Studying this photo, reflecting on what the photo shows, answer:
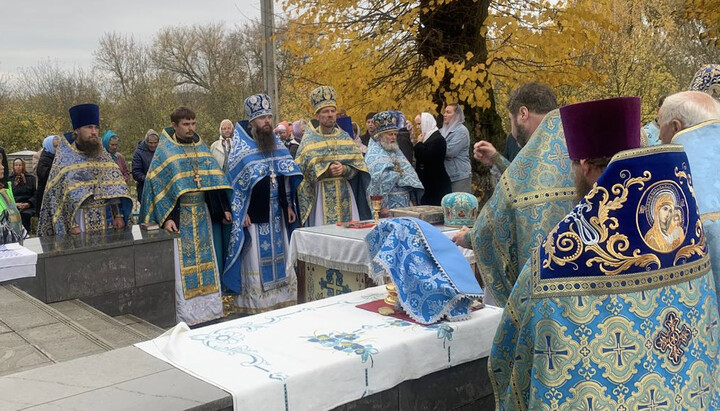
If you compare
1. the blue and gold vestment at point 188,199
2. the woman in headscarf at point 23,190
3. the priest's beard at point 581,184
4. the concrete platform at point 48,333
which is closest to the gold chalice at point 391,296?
the priest's beard at point 581,184

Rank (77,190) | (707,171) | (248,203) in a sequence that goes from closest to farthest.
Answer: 1. (707,171)
2. (77,190)
3. (248,203)

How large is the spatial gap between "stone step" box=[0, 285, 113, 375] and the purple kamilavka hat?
2.60 m

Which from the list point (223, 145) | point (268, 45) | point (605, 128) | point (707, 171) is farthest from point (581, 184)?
point (268, 45)

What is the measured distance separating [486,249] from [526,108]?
0.67 meters

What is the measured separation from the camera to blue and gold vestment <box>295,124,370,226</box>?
20.6 ft

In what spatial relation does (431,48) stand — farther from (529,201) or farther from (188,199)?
(529,201)

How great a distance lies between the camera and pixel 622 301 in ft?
5.37

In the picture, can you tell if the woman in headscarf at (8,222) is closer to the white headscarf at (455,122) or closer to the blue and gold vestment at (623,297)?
the blue and gold vestment at (623,297)

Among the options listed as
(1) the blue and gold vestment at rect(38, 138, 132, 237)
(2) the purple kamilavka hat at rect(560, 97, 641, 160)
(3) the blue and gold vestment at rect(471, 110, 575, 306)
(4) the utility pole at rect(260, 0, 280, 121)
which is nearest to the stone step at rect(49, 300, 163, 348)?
(1) the blue and gold vestment at rect(38, 138, 132, 237)

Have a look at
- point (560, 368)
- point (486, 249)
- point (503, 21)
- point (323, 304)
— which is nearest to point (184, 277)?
point (323, 304)

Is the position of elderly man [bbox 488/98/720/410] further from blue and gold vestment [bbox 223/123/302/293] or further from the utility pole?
the utility pole

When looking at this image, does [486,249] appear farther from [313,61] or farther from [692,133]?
[313,61]

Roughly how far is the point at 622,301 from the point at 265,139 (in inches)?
189

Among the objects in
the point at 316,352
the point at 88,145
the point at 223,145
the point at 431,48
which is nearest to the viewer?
the point at 316,352
